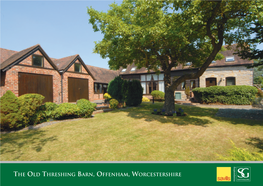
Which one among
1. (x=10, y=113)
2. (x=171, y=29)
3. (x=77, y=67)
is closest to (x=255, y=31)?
(x=171, y=29)

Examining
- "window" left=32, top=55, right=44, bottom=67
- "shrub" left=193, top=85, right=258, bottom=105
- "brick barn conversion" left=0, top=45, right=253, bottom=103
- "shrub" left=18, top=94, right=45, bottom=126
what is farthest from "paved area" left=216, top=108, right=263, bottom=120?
"window" left=32, top=55, right=44, bottom=67

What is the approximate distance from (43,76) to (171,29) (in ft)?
49.7

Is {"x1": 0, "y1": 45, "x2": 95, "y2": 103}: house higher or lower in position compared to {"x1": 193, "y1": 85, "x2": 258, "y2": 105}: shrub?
higher

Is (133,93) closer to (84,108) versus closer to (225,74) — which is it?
(84,108)

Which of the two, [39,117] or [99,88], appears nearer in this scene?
[39,117]

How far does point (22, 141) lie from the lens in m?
5.03

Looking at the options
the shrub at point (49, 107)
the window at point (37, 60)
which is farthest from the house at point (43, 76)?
the shrub at point (49, 107)

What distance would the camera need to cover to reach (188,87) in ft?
65.9

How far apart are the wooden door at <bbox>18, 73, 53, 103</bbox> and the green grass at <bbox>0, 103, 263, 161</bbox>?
10283 mm

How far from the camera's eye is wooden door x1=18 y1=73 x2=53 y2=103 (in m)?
13.9

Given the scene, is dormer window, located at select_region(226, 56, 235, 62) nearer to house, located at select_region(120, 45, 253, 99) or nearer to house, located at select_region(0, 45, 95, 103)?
house, located at select_region(120, 45, 253, 99)

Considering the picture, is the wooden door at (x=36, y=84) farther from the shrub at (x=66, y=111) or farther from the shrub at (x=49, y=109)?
the shrub at (x=66, y=111)

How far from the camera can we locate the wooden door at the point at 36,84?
45.8 feet

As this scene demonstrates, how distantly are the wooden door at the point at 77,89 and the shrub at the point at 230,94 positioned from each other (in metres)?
16.1
